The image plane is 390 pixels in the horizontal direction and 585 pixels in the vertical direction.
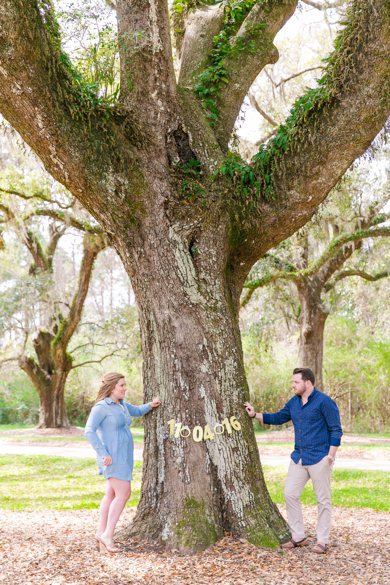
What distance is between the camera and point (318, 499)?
15.4 feet

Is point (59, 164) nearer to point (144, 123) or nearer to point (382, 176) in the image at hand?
point (144, 123)

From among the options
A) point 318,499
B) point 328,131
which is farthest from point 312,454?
point 328,131

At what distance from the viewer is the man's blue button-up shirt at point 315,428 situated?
185 inches

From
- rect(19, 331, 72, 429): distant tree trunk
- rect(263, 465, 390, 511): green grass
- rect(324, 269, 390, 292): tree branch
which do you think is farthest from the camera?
rect(19, 331, 72, 429): distant tree trunk

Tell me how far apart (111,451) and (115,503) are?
421 mm

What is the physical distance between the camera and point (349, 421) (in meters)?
21.2

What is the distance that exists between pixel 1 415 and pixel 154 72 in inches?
1081

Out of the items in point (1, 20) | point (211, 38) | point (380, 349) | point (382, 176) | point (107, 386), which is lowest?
point (107, 386)

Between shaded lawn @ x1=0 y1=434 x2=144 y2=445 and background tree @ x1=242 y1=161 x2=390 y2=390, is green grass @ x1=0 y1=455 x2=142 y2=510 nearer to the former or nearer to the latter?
shaded lawn @ x1=0 y1=434 x2=144 y2=445

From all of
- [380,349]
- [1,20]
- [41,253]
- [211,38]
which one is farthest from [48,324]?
[1,20]

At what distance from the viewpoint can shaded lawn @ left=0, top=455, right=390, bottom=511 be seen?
752 cm

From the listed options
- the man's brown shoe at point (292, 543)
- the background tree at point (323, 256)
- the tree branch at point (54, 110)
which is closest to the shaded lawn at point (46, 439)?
the background tree at point (323, 256)

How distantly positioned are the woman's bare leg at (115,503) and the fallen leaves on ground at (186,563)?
197mm

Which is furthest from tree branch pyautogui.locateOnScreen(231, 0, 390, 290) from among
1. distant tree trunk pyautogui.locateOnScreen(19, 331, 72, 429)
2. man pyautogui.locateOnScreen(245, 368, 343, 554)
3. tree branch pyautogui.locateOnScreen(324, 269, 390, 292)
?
distant tree trunk pyautogui.locateOnScreen(19, 331, 72, 429)
